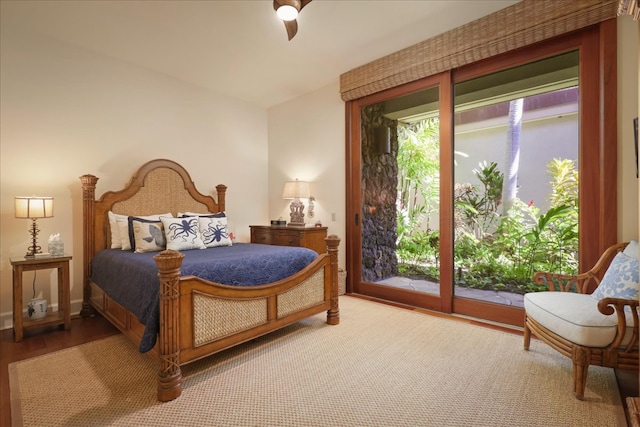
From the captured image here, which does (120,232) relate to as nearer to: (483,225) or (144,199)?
(144,199)

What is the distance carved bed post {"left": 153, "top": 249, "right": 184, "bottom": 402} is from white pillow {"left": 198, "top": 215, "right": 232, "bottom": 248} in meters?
1.65

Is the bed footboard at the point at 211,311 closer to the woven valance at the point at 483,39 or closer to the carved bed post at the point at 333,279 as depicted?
the carved bed post at the point at 333,279

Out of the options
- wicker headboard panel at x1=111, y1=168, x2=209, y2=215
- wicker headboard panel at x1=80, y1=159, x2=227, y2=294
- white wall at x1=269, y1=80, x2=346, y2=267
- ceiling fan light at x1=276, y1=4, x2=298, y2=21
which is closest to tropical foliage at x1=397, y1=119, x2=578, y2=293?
white wall at x1=269, y1=80, x2=346, y2=267

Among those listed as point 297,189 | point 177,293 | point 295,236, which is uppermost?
point 297,189

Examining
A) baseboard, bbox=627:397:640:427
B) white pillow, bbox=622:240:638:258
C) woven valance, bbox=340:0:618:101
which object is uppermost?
woven valance, bbox=340:0:618:101

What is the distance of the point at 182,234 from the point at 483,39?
340 centimetres

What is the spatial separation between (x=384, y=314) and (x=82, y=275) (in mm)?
3176

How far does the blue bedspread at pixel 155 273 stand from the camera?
6.18 ft

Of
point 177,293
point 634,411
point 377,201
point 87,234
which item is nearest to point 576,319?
point 634,411

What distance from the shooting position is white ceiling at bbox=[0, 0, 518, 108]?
8.46ft

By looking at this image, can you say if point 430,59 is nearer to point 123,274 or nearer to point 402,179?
point 402,179

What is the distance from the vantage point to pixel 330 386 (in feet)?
5.96

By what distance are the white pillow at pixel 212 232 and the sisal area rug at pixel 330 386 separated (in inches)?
49.2

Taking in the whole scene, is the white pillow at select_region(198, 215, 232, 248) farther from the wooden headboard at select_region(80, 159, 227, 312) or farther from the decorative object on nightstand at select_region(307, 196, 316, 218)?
the decorative object on nightstand at select_region(307, 196, 316, 218)
